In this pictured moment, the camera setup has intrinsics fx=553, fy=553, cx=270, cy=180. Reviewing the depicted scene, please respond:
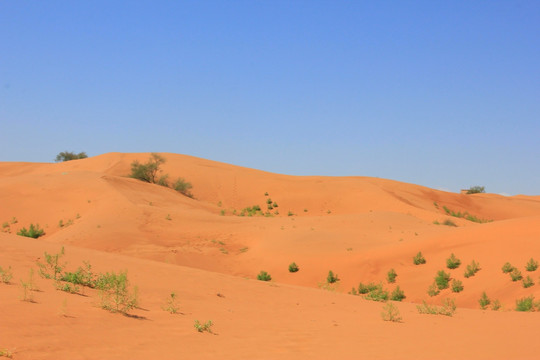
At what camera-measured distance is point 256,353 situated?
24.5 ft

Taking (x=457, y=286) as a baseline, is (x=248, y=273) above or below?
below

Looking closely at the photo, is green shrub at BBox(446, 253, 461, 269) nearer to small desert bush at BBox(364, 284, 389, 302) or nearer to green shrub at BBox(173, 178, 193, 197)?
small desert bush at BBox(364, 284, 389, 302)

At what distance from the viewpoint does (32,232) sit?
27.5m

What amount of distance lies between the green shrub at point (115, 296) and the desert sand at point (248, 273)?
0.18 meters

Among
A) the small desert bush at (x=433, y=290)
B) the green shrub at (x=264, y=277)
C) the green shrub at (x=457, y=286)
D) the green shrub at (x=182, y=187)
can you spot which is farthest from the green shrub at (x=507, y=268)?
the green shrub at (x=182, y=187)

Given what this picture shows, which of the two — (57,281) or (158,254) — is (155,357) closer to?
(57,281)

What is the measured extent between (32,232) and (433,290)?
19466 mm

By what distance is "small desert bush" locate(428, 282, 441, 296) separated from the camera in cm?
1864

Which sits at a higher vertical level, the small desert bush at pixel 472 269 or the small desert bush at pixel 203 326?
the small desert bush at pixel 472 269

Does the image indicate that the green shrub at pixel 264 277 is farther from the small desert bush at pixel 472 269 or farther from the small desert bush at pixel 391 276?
the small desert bush at pixel 472 269

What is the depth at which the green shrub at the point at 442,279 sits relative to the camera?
18.9 metres

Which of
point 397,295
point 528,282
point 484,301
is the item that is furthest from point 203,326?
point 528,282

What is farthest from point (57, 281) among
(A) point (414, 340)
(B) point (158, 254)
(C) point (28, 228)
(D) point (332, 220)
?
(D) point (332, 220)

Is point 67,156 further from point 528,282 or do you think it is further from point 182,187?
point 528,282
